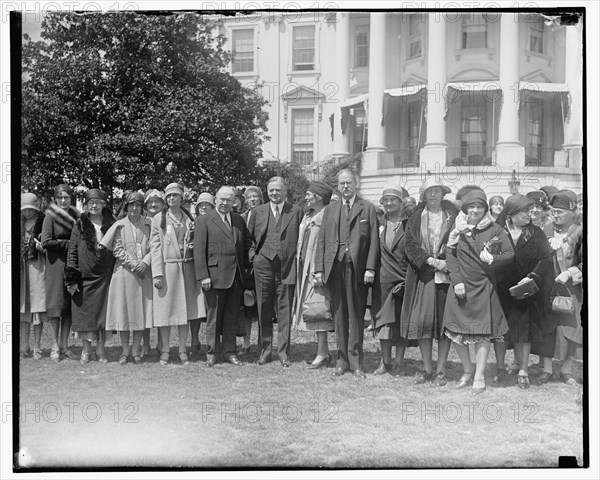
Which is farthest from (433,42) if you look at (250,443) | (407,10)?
(250,443)

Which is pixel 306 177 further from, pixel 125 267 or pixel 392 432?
pixel 392 432

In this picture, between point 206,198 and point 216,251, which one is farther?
point 206,198

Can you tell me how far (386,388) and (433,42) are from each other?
3.06 metres

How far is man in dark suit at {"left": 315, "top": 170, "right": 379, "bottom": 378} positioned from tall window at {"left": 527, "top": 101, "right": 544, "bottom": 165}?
4.90 ft

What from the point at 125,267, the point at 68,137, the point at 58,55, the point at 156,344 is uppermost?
the point at 58,55

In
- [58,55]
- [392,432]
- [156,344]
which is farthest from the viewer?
[156,344]

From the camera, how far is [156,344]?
7918 mm

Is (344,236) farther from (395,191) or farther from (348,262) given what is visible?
(395,191)

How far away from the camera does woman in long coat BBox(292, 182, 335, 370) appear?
7.43 metres

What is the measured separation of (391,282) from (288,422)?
5.06ft

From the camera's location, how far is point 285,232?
7.46m

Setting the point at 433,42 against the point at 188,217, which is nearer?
the point at 433,42

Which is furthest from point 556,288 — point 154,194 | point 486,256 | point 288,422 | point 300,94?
point 154,194

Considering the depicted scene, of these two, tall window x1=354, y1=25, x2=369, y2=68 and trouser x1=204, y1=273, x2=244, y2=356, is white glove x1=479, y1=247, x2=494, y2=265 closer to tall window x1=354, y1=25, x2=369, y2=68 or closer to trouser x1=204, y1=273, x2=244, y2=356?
tall window x1=354, y1=25, x2=369, y2=68
